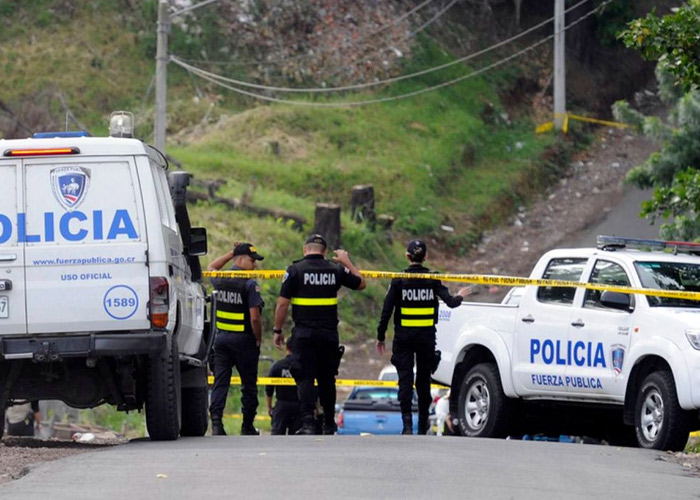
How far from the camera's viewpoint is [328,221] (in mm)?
29906

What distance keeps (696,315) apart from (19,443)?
19.0 ft

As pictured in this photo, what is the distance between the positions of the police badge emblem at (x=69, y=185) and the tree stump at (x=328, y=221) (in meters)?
18.7

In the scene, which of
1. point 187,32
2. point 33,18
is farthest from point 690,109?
point 33,18

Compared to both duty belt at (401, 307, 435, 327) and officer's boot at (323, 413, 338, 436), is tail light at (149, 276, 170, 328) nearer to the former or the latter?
officer's boot at (323, 413, 338, 436)

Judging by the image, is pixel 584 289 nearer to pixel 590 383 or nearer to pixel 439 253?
pixel 590 383

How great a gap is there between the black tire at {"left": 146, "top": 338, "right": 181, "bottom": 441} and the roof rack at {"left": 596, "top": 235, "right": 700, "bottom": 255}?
4364 millimetres

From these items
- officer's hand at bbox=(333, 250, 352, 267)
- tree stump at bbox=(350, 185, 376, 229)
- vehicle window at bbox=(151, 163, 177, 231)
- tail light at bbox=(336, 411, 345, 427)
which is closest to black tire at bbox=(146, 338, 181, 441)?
vehicle window at bbox=(151, 163, 177, 231)

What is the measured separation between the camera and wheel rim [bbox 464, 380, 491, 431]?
14555mm

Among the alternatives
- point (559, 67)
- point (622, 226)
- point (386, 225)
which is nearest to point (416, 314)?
point (386, 225)

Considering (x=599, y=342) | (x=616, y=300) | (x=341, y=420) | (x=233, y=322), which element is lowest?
(x=341, y=420)

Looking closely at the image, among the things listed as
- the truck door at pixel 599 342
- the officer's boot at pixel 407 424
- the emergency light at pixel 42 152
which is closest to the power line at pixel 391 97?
the officer's boot at pixel 407 424

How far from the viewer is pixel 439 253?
3444 centimetres

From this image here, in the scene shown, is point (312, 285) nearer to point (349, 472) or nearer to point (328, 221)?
point (349, 472)

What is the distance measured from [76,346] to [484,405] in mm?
5066
